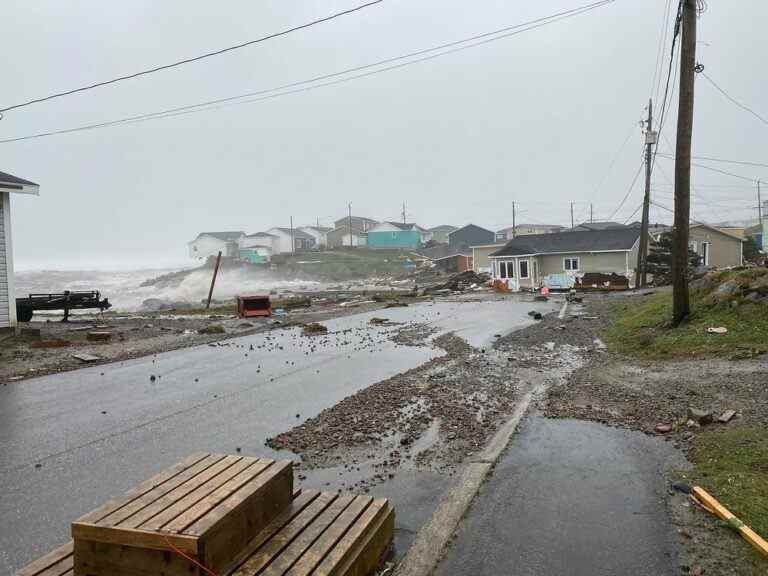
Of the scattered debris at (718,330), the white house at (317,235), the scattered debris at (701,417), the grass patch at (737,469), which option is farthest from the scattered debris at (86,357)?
the white house at (317,235)

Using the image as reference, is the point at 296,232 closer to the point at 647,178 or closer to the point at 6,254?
the point at 647,178

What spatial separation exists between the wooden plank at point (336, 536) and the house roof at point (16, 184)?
18.4 meters

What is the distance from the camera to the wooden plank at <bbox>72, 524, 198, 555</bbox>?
3.19 metres

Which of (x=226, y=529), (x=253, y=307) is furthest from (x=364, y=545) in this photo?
(x=253, y=307)

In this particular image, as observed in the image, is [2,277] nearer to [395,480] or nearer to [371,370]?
[371,370]

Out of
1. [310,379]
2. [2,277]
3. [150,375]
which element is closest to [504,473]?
[310,379]

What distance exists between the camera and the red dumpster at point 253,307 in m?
27.0

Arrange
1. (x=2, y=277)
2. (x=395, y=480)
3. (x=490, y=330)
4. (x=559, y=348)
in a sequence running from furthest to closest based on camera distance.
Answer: (x=490, y=330) → (x=2, y=277) → (x=559, y=348) → (x=395, y=480)

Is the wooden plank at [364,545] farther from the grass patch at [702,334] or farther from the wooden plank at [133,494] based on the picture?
the grass patch at [702,334]

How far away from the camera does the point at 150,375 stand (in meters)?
12.6

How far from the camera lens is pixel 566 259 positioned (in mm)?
49438

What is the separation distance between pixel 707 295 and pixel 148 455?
1450 cm

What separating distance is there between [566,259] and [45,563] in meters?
49.3

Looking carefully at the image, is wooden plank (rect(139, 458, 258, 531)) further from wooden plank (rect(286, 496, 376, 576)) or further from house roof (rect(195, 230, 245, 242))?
house roof (rect(195, 230, 245, 242))
